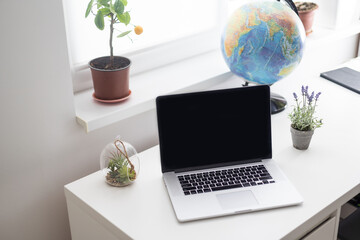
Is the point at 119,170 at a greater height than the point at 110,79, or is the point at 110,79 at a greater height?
the point at 110,79

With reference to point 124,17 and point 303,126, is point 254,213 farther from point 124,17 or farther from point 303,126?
point 124,17

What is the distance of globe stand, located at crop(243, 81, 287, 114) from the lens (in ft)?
→ 5.81

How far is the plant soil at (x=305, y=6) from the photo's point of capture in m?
2.14

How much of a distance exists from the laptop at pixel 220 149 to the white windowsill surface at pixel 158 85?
0.75ft

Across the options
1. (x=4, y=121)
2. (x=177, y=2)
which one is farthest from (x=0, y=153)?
(x=177, y=2)

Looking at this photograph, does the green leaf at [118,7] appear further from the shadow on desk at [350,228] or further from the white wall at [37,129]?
the shadow on desk at [350,228]

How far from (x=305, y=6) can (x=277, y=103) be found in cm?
60

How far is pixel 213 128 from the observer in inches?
55.5

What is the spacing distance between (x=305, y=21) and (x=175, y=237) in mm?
1312

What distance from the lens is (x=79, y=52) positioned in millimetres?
1638

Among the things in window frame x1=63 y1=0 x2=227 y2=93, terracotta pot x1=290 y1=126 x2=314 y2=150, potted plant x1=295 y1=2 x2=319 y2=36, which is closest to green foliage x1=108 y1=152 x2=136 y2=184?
window frame x1=63 y1=0 x2=227 y2=93

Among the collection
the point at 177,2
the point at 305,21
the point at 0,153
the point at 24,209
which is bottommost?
the point at 24,209

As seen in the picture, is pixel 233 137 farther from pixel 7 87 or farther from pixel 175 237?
pixel 7 87

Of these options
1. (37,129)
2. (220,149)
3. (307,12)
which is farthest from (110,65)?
(307,12)
